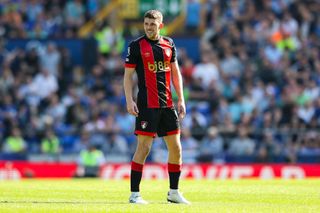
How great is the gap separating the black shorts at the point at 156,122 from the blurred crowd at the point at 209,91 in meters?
12.8

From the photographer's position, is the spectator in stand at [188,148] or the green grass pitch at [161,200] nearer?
the green grass pitch at [161,200]

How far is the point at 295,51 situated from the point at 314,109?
2.89m

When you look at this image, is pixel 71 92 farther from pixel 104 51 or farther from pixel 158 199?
pixel 158 199

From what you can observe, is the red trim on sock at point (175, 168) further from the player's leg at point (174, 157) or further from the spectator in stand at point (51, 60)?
the spectator in stand at point (51, 60)

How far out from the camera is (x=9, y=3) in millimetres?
31031

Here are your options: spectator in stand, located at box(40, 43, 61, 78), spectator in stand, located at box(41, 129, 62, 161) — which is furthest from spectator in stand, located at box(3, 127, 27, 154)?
spectator in stand, located at box(40, 43, 61, 78)

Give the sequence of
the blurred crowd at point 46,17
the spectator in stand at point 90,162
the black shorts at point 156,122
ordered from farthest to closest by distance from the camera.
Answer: the blurred crowd at point 46,17, the spectator in stand at point 90,162, the black shorts at point 156,122

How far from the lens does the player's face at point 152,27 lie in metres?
11.9

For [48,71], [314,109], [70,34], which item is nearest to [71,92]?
[48,71]

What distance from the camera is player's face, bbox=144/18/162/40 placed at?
11914mm

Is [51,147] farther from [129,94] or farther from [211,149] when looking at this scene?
[129,94]

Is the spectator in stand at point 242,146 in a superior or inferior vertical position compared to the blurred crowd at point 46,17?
inferior

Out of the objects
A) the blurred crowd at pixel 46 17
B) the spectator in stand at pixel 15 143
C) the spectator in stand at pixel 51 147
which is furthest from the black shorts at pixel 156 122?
the blurred crowd at pixel 46 17

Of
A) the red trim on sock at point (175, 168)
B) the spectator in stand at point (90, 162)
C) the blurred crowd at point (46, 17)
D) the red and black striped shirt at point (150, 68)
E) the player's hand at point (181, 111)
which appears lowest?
the spectator in stand at point (90, 162)
